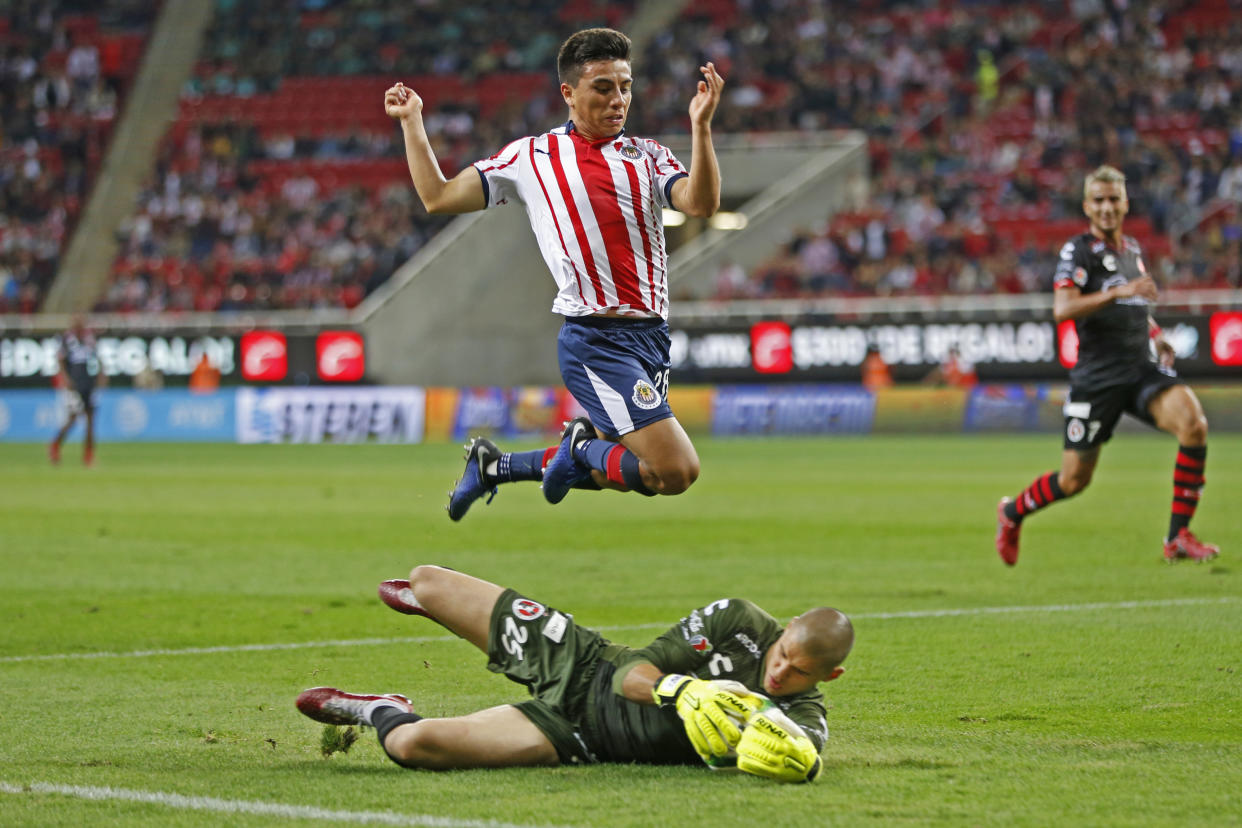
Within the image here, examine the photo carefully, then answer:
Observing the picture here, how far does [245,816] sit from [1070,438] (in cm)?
746

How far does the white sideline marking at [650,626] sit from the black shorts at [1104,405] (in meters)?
1.56

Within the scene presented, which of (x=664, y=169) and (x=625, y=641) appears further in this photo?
(x=625, y=641)

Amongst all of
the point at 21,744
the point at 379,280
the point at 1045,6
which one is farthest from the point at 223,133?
the point at 21,744

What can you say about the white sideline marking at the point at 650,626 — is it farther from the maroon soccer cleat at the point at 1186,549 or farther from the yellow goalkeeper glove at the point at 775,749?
the yellow goalkeeper glove at the point at 775,749

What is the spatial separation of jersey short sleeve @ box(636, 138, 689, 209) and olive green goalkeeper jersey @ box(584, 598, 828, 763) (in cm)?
235

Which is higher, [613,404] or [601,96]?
[601,96]

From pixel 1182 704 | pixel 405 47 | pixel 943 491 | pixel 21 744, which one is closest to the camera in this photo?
pixel 21 744

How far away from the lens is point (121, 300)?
3838 centimetres

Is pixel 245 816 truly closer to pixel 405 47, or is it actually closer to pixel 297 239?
pixel 297 239

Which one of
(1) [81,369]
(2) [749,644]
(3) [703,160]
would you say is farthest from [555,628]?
(1) [81,369]

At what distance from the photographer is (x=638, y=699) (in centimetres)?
504

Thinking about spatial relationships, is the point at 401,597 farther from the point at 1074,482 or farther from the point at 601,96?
the point at 1074,482

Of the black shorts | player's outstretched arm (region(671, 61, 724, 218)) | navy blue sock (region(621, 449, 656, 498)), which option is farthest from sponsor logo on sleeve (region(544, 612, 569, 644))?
the black shorts

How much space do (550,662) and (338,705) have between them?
2.47ft
